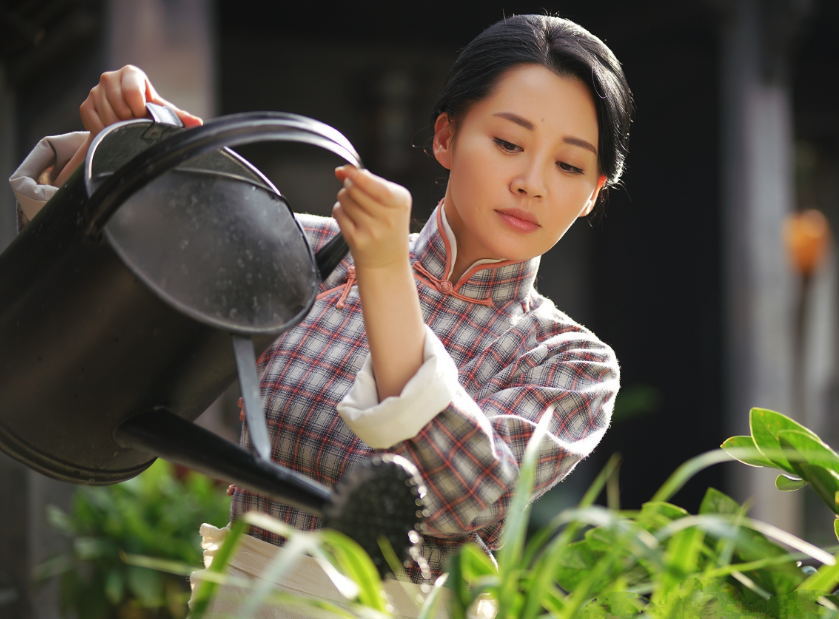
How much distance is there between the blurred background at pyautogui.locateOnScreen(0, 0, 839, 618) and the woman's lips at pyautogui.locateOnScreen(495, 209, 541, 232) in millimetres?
2083

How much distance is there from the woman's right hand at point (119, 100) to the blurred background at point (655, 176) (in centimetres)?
190

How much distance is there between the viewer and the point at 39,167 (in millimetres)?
1154

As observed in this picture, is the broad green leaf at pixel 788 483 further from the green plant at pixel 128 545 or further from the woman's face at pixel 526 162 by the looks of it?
the green plant at pixel 128 545

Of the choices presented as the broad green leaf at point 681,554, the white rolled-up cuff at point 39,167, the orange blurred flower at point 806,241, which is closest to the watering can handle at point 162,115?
the white rolled-up cuff at point 39,167

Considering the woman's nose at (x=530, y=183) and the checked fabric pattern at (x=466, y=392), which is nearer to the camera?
the checked fabric pattern at (x=466, y=392)

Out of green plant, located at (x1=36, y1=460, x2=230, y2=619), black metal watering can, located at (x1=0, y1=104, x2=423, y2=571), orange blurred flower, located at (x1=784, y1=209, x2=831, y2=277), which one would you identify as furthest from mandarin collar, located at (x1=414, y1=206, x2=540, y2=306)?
orange blurred flower, located at (x1=784, y1=209, x2=831, y2=277)

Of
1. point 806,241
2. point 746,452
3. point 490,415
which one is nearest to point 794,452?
point 746,452

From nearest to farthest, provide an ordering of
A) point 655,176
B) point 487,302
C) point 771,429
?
point 771,429 → point 487,302 → point 655,176

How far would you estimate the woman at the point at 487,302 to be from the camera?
0.89 metres

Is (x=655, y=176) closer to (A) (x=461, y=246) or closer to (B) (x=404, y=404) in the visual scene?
(A) (x=461, y=246)

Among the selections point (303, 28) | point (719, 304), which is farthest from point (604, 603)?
point (303, 28)

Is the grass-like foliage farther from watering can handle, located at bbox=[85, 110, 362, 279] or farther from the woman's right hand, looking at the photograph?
the woman's right hand

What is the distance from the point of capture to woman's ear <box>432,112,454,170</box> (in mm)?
1212

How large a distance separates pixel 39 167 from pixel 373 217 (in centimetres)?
62
